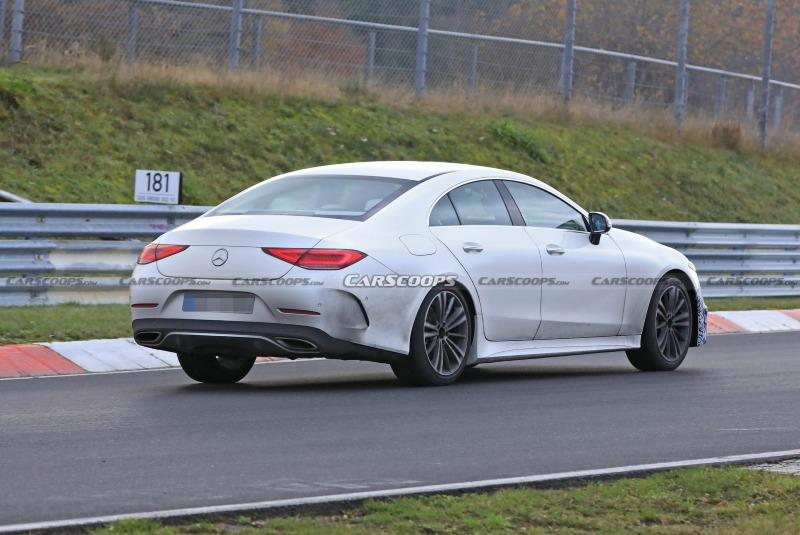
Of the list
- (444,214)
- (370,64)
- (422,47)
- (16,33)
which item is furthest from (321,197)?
(370,64)

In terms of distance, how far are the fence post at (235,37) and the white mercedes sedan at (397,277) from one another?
11.0 meters

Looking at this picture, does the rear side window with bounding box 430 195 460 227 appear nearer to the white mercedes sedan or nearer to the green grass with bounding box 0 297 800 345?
the white mercedes sedan

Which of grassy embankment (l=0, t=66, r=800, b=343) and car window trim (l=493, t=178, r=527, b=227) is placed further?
grassy embankment (l=0, t=66, r=800, b=343)

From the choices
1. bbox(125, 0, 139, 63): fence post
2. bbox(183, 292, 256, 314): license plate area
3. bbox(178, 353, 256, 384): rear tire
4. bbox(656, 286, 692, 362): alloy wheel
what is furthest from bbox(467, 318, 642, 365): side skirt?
bbox(125, 0, 139, 63): fence post

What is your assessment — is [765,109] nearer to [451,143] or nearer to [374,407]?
[451,143]

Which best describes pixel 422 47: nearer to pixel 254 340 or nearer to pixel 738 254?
pixel 738 254

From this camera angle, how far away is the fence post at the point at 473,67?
25.9 meters

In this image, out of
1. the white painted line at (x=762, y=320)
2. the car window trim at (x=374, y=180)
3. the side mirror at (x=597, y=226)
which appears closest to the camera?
the car window trim at (x=374, y=180)

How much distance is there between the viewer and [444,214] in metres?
10.7

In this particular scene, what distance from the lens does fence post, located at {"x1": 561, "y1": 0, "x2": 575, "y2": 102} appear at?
1027 inches

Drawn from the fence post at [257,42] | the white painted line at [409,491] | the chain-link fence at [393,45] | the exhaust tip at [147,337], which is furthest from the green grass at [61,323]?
the fence post at [257,42]

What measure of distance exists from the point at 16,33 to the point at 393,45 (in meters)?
5.98

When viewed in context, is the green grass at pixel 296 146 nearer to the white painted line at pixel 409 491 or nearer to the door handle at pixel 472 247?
the door handle at pixel 472 247

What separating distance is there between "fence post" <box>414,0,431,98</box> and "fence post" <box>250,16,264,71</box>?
2365 millimetres
